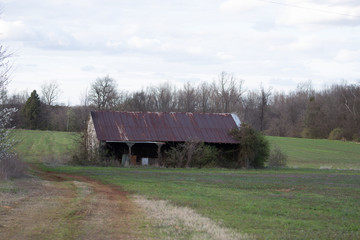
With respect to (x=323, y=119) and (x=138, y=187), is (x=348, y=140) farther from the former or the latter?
(x=138, y=187)

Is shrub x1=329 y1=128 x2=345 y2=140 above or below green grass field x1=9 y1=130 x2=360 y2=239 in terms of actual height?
above

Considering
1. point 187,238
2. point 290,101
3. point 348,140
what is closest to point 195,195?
point 187,238

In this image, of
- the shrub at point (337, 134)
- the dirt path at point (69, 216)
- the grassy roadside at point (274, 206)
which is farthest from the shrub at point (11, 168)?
the shrub at point (337, 134)

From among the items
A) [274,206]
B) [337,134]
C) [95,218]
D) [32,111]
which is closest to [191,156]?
[274,206]

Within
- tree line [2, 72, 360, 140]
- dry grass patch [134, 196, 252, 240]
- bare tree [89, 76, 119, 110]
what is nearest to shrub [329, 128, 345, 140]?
tree line [2, 72, 360, 140]

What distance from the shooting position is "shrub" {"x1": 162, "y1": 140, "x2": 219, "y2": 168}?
121 ft

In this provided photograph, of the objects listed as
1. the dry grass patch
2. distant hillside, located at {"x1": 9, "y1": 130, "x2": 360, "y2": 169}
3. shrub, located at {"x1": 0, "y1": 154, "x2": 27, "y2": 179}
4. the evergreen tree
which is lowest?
the dry grass patch

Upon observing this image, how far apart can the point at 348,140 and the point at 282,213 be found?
232ft

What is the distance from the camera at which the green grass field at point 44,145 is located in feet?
156

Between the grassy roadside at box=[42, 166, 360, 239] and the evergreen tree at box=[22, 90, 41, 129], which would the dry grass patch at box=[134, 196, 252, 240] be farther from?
the evergreen tree at box=[22, 90, 41, 129]

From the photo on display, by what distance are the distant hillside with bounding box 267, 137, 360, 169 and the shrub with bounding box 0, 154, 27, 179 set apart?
3366 centimetres

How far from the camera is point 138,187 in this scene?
65.7 ft

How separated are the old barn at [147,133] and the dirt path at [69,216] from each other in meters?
19.7

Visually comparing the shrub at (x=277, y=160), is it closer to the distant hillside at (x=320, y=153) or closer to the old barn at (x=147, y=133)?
the distant hillside at (x=320, y=153)
